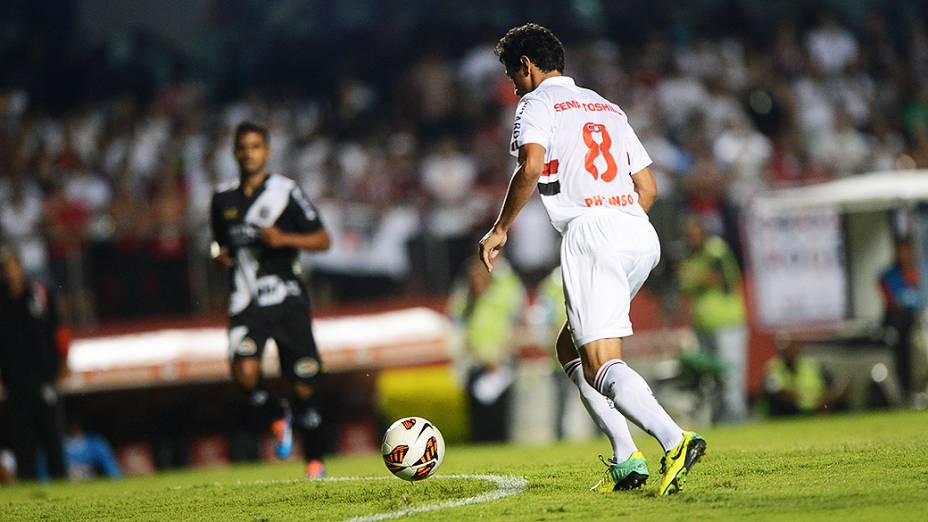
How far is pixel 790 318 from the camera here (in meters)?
17.0

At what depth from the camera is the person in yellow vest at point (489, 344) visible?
637 inches

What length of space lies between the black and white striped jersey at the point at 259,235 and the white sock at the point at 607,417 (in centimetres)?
320

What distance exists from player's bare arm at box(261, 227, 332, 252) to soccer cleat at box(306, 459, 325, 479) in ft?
4.84

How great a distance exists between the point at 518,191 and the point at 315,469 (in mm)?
3720

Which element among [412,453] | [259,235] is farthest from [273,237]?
[412,453]

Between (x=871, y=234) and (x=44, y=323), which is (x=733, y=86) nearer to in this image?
(x=871, y=234)

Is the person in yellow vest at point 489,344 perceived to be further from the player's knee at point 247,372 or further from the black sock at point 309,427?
the player's knee at point 247,372

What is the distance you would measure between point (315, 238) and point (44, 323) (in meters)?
5.31

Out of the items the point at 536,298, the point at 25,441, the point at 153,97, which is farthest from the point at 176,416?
the point at 153,97

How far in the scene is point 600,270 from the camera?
6734 millimetres

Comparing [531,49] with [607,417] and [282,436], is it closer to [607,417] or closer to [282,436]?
→ [607,417]

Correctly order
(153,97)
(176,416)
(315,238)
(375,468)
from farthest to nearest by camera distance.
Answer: (153,97)
(176,416)
(375,468)
(315,238)

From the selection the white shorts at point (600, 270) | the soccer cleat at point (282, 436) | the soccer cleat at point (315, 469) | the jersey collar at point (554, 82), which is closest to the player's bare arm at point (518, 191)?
the white shorts at point (600, 270)

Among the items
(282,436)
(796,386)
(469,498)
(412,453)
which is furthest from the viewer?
(796,386)
